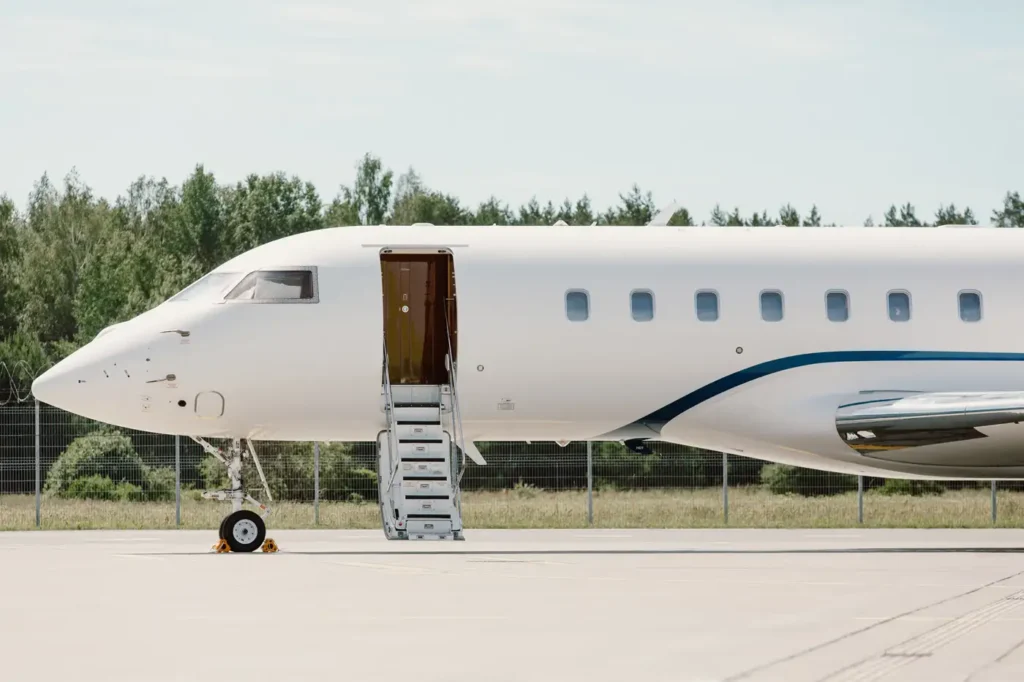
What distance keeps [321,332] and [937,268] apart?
933 centimetres

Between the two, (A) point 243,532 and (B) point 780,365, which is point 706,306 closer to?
(B) point 780,365

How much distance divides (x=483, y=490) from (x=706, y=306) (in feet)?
61.6

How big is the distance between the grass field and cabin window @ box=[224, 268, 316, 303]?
9.50 metres

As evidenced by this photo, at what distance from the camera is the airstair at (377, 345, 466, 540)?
22812 millimetres

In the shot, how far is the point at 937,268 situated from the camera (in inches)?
1013

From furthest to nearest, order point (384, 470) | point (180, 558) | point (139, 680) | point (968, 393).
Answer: point (968, 393)
point (384, 470)
point (180, 558)
point (139, 680)

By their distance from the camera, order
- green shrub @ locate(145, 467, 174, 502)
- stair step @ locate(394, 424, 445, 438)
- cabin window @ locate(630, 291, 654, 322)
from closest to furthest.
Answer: stair step @ locate(394, 424, 445, 438)
cabin window @ locate(630, 291, 654, 322)
green shrub @ locate(145, 467, 174, 502)

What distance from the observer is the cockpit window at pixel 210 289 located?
2423cm

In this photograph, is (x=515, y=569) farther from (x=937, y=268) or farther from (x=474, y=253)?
(x=937, y=268)

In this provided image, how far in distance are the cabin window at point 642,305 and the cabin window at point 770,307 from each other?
66.4 inches

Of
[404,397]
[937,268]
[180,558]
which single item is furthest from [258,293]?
[937,268]

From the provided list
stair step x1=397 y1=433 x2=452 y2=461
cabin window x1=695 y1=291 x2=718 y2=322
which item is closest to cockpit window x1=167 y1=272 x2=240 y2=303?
stair step x1=397 y1=433 x2=452 y2=461

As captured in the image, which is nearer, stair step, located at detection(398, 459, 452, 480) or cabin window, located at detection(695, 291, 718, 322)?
stair step, located at detection(398, 459, 452, 480)

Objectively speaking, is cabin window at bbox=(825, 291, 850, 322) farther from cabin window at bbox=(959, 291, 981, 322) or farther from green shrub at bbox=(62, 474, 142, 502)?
green shrub at bbox=(62, 474, 142, 502)
